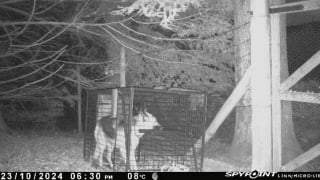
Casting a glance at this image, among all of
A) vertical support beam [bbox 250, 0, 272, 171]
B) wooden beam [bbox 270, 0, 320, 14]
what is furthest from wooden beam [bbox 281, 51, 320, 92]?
wooden beam [bbox 270, 0, 320, 14]

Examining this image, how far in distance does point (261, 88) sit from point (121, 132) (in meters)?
2.43

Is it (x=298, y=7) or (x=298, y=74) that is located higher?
(x=298, y=7)

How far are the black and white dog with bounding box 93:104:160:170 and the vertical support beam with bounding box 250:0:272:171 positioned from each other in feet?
6.08

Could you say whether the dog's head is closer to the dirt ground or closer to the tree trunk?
the dirt ground

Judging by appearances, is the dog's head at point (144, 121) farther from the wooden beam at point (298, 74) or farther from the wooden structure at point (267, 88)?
the wooden beam at point (298, 74)

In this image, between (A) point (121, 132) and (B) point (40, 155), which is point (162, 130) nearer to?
(A) point (121, 132)

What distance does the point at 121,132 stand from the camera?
5766 mm

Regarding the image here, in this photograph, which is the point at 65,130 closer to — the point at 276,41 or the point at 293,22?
the point at 293,22

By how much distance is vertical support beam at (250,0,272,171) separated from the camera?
4316 millimetres

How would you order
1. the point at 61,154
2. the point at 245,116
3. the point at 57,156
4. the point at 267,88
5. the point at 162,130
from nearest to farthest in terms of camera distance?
1. the point at 267,88
2. the point at 162,130
3. the point at 245,116
4. the point at 57,156
5. the point at 61,154

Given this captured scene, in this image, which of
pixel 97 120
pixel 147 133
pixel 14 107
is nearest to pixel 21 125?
pixel 14 107

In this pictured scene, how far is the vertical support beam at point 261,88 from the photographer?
4.32 meters

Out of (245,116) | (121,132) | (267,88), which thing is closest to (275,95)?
(267,88)

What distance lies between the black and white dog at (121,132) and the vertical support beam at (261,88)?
185 centimetres
